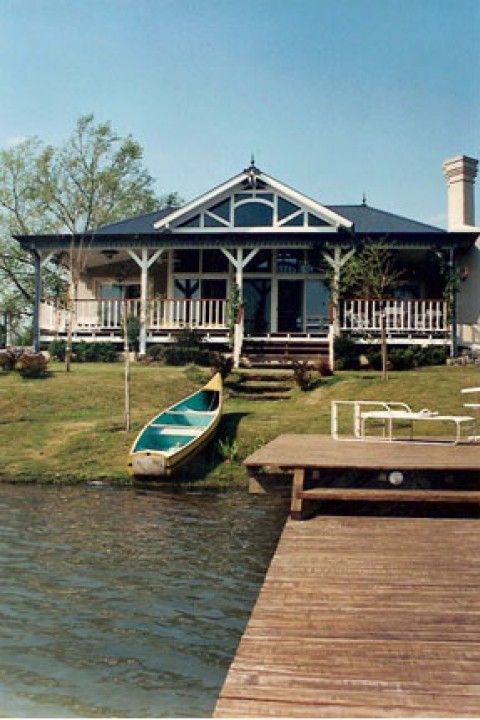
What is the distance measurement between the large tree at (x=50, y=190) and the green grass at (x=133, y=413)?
72.1 ft

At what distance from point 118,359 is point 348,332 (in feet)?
25.6

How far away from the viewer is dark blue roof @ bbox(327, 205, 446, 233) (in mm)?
25161

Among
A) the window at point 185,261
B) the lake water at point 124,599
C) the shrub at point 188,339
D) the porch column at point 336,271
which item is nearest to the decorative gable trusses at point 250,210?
the porch column at point 336,271

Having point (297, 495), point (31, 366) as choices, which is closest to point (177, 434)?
Result: point (297, 495)

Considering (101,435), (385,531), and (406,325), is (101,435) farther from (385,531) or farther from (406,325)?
(406,325)

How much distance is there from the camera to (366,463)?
844 cm

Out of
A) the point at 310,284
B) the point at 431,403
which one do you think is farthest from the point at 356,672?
the point at 310,284

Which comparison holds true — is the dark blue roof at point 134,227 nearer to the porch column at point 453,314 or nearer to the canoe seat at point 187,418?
the porch column at point 453,314

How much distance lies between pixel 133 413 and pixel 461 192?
15.2 metres

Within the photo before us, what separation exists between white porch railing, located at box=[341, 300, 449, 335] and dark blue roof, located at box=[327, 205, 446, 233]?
2.61 m

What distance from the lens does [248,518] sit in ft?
35.2

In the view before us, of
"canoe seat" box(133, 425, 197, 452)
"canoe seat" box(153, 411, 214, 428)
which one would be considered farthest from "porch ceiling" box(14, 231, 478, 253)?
"canoe seat" box(133, 425, 197, 452)

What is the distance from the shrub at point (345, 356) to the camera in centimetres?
2206

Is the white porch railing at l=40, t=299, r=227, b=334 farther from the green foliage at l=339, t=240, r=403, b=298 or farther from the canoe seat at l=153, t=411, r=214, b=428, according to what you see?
the canoe seat at l=153, t=411, r=214, b=428
